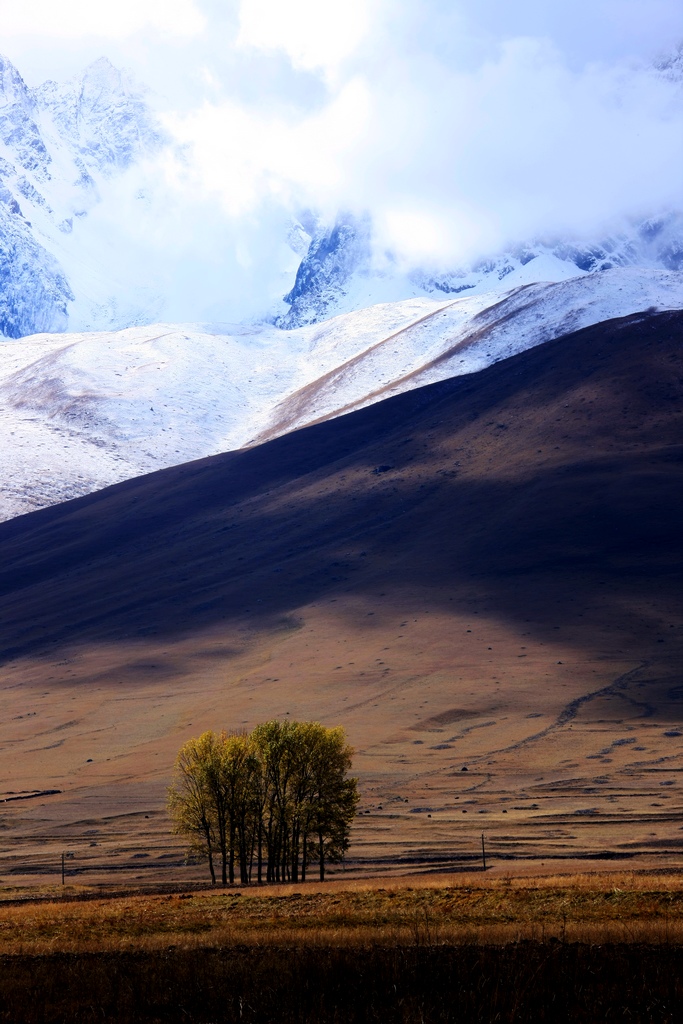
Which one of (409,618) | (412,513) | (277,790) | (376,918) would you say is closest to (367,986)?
(376,918)

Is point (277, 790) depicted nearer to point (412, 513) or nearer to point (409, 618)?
point (409, 618)

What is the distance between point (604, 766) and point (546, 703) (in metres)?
15.3

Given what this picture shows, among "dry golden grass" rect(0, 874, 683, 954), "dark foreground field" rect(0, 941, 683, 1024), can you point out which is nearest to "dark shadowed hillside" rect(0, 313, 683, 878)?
"dry golden grass" rect(0, 874, 683, 954)

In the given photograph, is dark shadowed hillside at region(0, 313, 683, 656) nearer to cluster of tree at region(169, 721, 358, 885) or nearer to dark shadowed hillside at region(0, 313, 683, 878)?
dark shadowed hillside at region(0, 313, 683, 878)

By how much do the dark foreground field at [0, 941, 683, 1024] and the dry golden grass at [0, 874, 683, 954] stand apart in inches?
45.2

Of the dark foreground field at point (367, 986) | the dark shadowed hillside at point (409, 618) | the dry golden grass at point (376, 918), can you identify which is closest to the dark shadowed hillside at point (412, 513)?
the dark shadowed hillside at point (409, 618)

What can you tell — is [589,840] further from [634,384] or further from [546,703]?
[634,384]

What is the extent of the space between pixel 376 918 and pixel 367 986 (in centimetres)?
610

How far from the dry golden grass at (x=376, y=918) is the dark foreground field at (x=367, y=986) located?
1.15 metres

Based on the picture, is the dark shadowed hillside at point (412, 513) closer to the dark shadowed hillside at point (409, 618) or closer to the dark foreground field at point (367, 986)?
the dark shadowed hillside at point (409, 618)

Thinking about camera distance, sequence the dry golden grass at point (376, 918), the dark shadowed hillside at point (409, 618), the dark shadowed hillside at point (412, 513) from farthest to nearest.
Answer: the dark shadowed hillside at point (412, 513) → the dark shadowed hillside at point (409, 618) → the dry golden grass at point (376, 918)

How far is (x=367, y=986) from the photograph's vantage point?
55.4 ft

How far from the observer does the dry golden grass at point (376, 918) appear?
1947 cm

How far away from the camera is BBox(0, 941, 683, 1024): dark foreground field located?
1609cm
